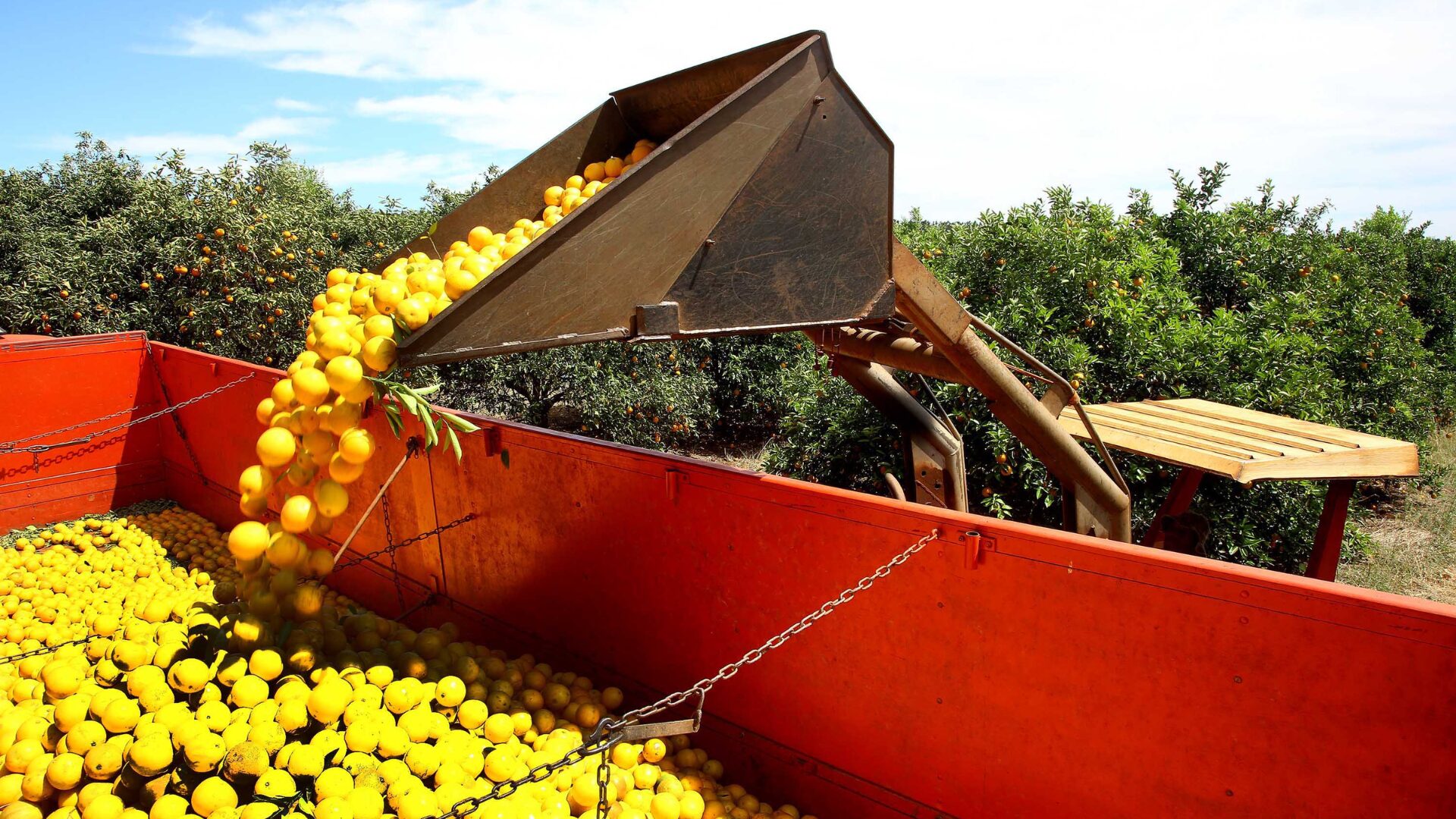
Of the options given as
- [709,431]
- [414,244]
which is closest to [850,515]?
[414,244]

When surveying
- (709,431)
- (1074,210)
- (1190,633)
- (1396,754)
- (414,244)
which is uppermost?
(1074,210)

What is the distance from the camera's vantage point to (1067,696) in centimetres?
234

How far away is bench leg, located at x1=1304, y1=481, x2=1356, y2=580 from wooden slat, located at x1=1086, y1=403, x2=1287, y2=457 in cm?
46

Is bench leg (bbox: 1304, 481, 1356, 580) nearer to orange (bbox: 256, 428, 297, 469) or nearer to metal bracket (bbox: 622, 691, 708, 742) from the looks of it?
metal bracket (bbox: 622, 691, 708, 742)

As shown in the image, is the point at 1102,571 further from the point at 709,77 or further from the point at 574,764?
the point at 709,77

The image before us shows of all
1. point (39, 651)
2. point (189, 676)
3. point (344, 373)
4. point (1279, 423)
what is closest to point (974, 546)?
point (344, 373)

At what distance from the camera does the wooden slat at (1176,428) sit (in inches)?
124

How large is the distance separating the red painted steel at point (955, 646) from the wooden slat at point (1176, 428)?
1.29m

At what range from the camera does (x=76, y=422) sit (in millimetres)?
6578

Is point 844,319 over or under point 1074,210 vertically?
under

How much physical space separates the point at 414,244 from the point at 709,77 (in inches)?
62.5

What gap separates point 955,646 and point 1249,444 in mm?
1704

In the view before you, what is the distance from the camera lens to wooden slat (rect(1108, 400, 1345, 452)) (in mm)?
3219

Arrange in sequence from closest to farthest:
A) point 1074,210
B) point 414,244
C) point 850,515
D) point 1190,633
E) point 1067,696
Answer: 1. point 1190,633
2. point 1067,696
3. point 850,515
4. point 414,244
5. point 1074,210
